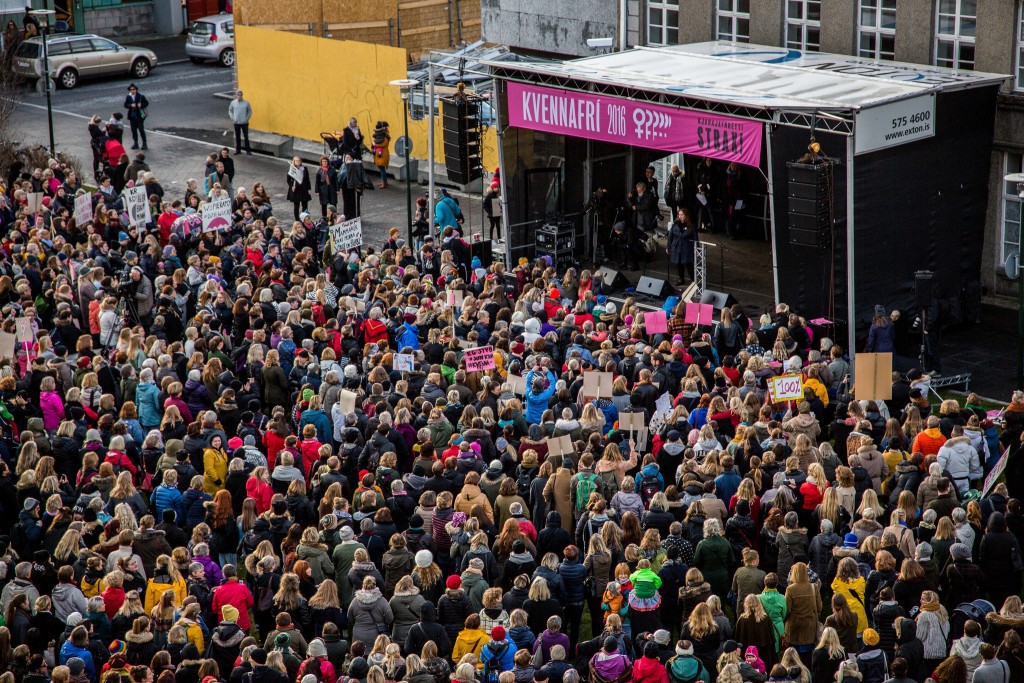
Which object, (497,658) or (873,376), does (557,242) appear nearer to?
(873,376)

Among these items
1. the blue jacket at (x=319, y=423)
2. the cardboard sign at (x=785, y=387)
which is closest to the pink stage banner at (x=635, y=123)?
the cardboard sign at (x=785, y=387)

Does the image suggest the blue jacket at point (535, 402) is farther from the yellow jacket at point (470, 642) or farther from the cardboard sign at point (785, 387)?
the yellow jacket at point (470, 642)

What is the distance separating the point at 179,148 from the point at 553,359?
1936cm

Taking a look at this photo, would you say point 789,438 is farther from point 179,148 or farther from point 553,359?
point 179,148

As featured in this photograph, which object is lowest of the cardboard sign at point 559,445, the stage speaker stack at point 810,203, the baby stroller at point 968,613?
the baby stroller at point 968,613

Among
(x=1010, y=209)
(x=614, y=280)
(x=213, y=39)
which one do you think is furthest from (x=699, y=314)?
(x=213, y=39)

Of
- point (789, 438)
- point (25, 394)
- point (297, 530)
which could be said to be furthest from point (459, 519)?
point (25, 394)

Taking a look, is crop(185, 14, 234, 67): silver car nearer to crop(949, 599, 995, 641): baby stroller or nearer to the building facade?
the building facade

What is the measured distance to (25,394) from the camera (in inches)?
680

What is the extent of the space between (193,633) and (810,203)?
10.7 metres

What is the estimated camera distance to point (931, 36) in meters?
22.8

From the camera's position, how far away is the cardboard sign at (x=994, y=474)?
14216 mm

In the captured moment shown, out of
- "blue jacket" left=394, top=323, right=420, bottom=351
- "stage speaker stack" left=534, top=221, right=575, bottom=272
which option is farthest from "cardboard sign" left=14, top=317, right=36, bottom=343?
"stage speaker stack" left=534, top=221, right=575, bottom=272

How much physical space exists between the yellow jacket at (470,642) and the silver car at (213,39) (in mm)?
34492
